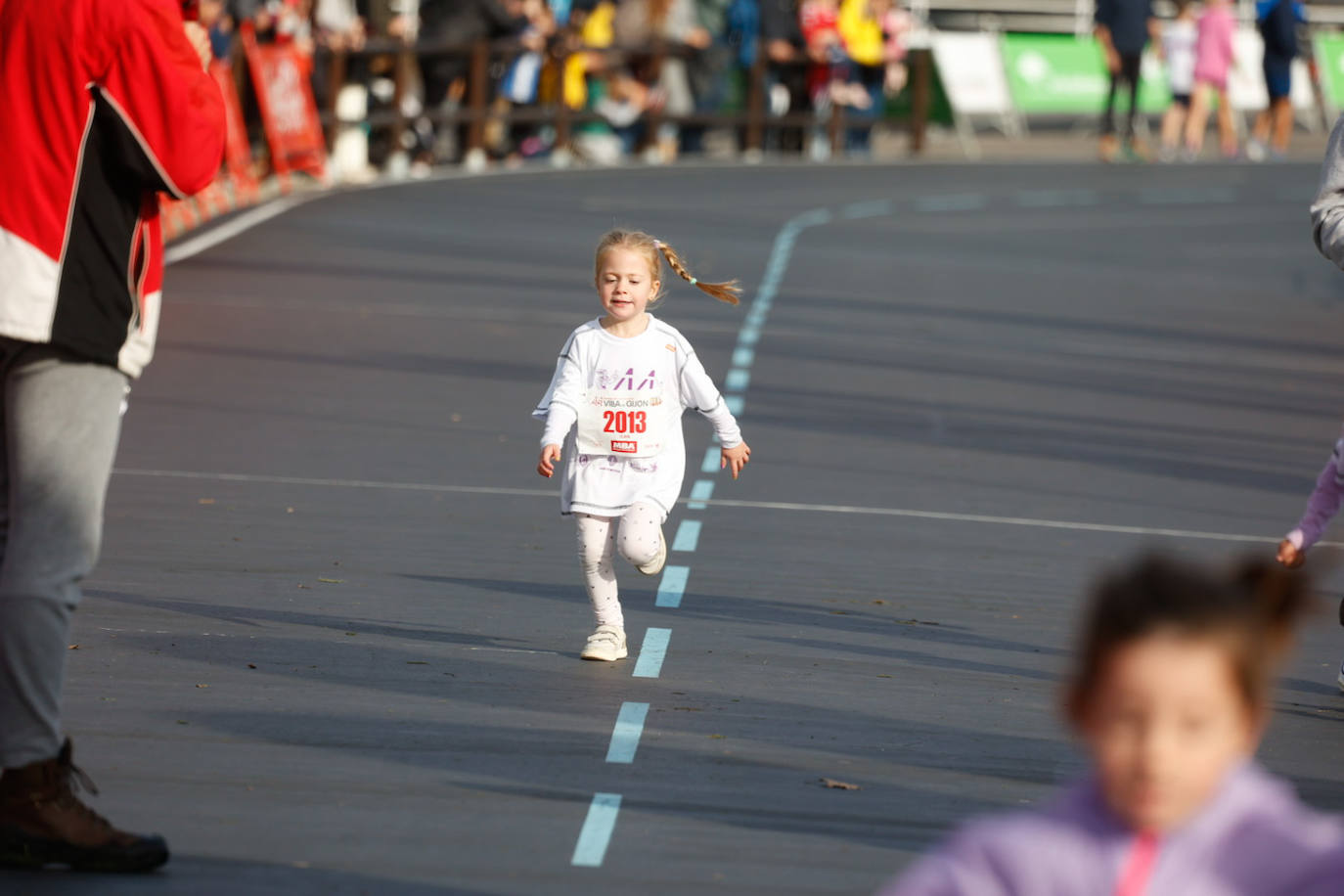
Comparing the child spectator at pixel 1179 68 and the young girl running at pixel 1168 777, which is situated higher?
the young girl running at pixel 1168 777

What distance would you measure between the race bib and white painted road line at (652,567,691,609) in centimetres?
112

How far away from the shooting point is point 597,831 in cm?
526

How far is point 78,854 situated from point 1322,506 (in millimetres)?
3637

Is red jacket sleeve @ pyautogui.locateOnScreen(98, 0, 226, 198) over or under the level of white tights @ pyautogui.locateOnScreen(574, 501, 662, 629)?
over

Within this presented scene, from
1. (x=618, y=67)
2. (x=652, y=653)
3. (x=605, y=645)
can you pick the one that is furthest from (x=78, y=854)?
(x=618, y=67)

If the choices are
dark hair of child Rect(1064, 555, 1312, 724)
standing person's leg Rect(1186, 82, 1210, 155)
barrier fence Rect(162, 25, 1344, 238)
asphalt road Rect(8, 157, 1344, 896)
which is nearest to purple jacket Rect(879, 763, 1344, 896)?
dark hair of child Rect(1064, 555, 1312, 724)

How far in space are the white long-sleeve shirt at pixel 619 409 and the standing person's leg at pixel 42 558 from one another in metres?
2.47

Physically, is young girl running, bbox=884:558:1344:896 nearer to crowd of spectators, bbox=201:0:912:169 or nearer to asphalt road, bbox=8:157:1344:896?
asphalt road, bbox=8:157:1344:896

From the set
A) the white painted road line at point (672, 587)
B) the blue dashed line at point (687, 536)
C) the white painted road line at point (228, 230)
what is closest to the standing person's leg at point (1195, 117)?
the white painted road line at point (228, 230)

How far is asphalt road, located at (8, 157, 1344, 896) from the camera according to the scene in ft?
17.7

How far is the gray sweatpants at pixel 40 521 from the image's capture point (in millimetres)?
4602

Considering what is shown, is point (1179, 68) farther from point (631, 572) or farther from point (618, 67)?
point (631, 572)

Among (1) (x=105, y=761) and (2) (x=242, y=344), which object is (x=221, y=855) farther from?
(2) (x=242, y=344)

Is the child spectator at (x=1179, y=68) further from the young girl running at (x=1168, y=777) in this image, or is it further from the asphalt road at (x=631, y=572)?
the young girl running at (x=1168, y=777)
